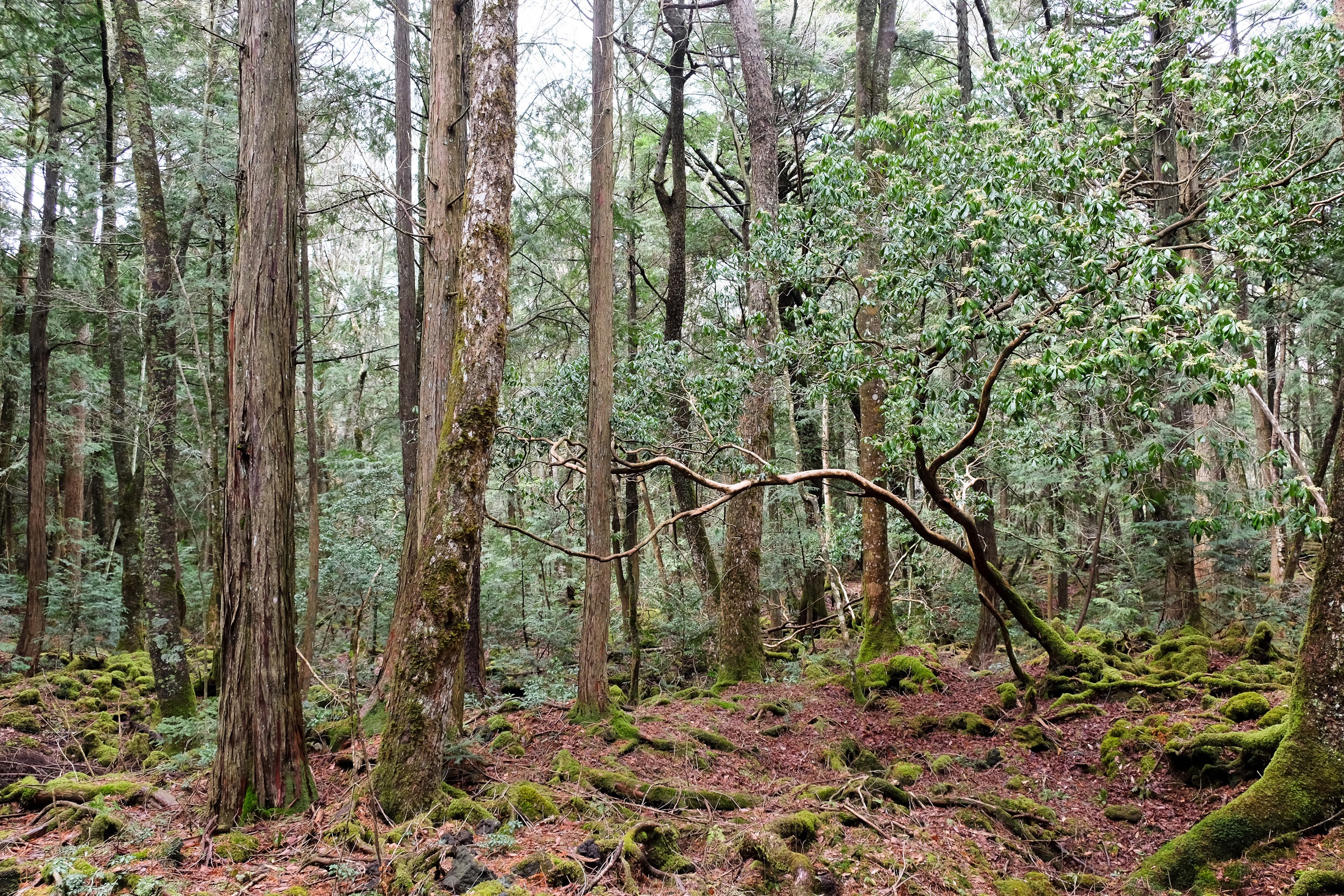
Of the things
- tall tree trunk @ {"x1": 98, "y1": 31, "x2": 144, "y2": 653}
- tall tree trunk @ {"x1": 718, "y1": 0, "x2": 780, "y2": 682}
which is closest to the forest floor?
tall tree trunk @ {"x1": 718, "y1": 0, "x2": 780, "y2": 682}

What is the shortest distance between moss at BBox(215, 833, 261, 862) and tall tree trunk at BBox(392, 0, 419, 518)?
5433mm

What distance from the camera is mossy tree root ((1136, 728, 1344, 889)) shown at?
16.1 ft

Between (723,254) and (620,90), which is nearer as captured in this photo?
(620,90)

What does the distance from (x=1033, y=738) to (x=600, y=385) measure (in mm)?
6018

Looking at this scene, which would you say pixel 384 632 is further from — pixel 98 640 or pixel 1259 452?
pixel 1259 452

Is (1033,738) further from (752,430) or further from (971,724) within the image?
(752,430)

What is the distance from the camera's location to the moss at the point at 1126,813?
6344 mm

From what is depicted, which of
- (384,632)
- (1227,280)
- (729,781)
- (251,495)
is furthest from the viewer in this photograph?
(384,632)

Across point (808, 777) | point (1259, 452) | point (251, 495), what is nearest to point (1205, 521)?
point (808, 777)

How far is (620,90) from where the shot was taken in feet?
46.9

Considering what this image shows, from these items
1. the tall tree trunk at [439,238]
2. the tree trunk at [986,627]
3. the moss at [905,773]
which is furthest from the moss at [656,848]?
the tree trunk at [986,627]

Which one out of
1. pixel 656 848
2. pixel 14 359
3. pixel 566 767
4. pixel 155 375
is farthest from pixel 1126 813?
pixel 14 359

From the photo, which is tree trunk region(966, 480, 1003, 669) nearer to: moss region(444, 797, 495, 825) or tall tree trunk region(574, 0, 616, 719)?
tall tree trunk region(574, 0, 616, 719)

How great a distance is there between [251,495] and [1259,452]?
2034 centimetres
